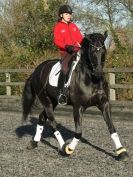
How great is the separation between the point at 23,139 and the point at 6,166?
108 inches

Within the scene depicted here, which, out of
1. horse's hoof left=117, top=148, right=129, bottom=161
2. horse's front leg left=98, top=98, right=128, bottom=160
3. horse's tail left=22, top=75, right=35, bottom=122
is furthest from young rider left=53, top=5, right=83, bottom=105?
horse's hoof left=117, top=148, right=129, bottom=161

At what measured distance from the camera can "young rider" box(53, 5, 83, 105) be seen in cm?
868

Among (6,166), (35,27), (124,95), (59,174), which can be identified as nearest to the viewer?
(59,174)

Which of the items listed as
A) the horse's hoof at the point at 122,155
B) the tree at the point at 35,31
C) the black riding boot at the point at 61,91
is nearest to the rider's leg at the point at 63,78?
the black riding boot at the point at 61,91

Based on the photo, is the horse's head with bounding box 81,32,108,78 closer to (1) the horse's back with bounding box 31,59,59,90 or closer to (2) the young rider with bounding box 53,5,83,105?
(2) the young rider with bounding box 53,5,83,105

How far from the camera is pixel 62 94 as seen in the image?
872 centimetres

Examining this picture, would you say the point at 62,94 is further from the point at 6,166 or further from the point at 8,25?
the point at 8,25

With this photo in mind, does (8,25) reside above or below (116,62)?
below

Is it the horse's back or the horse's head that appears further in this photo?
the horse's back

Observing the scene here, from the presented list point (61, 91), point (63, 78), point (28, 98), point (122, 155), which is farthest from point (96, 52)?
point (28, 98)

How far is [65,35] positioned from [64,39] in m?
0.07

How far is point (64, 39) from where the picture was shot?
885 centimetres

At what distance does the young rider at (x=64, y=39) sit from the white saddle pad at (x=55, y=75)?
0.66 feet

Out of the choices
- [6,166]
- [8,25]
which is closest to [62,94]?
[6,166]
